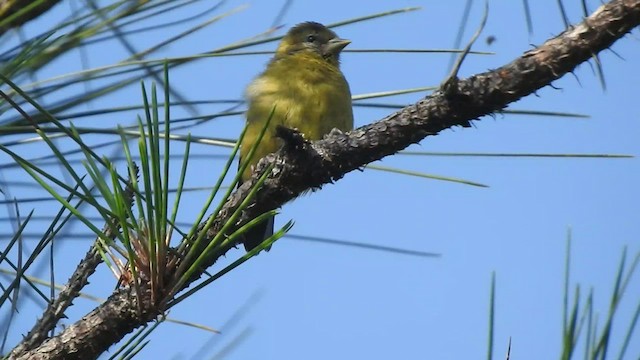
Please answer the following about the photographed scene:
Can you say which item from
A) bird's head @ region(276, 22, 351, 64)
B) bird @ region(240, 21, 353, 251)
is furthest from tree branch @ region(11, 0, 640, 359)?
bird's head @ region(276, 22, 351, 64)

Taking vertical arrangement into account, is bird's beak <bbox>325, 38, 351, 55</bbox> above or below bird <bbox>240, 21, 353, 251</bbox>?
above

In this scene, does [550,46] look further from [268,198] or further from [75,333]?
[75,333]

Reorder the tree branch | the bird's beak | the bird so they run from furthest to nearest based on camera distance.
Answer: the bird's beak
the bird
the tree branch

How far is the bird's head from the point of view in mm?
3895

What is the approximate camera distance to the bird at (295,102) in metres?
3.22

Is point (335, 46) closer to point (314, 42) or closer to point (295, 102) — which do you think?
point (314, 42)

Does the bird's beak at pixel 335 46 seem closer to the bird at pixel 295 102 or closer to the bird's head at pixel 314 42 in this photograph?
the bird's head at pixel 314 42

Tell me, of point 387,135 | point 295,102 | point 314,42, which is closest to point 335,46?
point 314,42

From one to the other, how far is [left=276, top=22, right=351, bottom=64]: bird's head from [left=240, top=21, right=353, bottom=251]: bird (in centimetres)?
14

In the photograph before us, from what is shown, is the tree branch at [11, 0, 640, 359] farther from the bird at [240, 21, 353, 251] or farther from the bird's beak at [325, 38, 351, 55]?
the bird's beak at [325, 38, 351, 55]

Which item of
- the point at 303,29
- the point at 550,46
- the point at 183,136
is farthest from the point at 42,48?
the point at 303,29

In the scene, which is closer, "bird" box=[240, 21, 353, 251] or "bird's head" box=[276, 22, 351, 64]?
"bird" box=[240, 21, 353, 251]

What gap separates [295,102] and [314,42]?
84 centimetres

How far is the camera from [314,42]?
13.2ft
